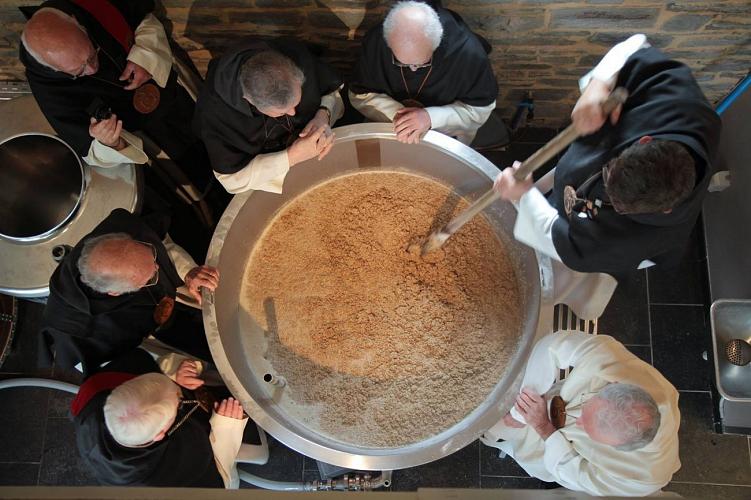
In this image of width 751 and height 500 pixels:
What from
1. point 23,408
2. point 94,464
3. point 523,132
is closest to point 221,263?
point 94,464

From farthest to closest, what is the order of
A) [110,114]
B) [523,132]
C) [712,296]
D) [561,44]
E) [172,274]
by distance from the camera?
1. [523,132]
2. [712,296]
3. [561,44]
4. [172,274]
5. [110,114]

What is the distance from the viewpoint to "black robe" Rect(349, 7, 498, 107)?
90.8 inches

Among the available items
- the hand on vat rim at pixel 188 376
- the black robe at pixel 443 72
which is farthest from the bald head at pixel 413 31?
the hand on vat rim at pixel 188 376

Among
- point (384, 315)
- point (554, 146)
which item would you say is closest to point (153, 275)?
point (384, 315)

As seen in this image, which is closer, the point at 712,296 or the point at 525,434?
the point at 525,434

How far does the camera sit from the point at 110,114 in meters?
2.25

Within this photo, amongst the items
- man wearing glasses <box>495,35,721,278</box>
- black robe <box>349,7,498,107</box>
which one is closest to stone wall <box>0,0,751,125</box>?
black robe <box>349,7,498,107</box>

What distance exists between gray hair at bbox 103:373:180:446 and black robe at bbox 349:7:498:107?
5.02ft

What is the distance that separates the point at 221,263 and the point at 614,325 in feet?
6.74

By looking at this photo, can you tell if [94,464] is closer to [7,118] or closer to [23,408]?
[23,408]

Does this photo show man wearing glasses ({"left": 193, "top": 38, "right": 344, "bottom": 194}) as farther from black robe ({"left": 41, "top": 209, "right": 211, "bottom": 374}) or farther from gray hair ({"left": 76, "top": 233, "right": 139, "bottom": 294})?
gray hair ({"left": 76, "top": 233, "right": 139, "bottom": 294})

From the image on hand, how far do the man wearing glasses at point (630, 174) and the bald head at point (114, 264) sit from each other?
1377 millimetres

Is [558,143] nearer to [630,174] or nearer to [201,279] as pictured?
[630,174]

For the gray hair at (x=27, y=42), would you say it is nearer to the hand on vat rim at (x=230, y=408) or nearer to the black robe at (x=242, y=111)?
the black robe at (x=242, y=111)
